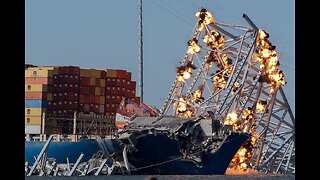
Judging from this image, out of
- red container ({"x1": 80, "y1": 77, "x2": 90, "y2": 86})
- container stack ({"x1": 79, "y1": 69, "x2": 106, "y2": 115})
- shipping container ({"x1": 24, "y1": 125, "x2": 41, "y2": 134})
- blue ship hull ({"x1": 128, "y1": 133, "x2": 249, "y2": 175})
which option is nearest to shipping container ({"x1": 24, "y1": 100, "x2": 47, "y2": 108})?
shipping container ({"x1": 24, "y1": 125, "x2": 41, "y2": 134})

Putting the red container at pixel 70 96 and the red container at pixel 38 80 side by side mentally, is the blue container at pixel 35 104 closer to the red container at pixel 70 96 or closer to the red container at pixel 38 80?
the red container at pixel 38 80

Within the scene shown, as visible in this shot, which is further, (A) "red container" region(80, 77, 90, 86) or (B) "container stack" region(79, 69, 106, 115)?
(B) "container stack" region(79, 69, 106, 115)

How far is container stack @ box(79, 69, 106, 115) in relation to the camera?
13838 centimetres

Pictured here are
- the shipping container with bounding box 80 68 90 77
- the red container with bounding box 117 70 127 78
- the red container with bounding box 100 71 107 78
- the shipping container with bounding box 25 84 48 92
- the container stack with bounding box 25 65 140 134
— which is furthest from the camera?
the red container with bounding box 117 70 127 78

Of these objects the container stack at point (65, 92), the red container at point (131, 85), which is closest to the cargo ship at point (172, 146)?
the container stack at point (65, 92)

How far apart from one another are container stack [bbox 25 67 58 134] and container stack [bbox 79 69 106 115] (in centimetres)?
496

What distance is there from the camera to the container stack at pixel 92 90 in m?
138

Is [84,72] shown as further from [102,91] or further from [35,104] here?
[35,104]

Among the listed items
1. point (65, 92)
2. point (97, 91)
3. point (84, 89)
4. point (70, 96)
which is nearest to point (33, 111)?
point (65, 92)

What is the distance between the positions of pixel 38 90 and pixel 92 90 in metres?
9.56

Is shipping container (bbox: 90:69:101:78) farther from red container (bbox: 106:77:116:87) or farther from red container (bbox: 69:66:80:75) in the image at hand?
red container (bbox: 69:66:80:75)

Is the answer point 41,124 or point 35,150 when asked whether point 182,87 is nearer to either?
point 35,150
